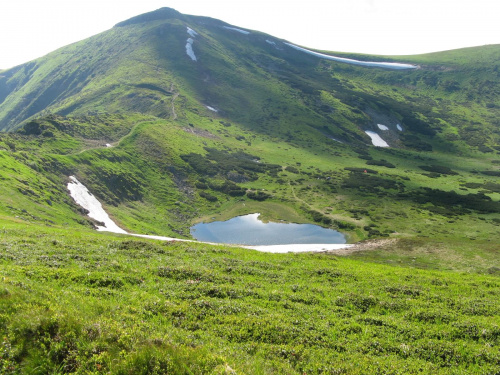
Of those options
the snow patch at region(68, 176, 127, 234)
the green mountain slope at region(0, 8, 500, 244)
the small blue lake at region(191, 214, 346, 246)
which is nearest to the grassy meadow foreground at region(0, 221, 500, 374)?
the green mountain slope at region(0, 8, 500, 244)

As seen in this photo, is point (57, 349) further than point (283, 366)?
No

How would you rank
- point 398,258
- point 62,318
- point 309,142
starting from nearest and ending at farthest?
point 62,318
point 398,258
point 309,142

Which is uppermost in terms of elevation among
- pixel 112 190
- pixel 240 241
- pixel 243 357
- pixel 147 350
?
pixel 147 350

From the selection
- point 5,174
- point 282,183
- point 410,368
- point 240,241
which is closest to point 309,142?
point 282,183

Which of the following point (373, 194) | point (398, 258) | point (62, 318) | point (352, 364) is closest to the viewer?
point (62, 318)

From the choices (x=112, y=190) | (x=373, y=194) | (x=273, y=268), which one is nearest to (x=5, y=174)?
(x=112, y=190)

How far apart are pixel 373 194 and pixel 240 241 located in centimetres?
6449

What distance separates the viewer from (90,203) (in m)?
70.8

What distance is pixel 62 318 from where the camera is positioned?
9797 millimetres

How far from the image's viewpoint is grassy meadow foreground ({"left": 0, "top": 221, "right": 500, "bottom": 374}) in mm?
9086

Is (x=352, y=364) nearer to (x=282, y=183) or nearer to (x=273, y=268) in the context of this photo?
(x=273, y=268)

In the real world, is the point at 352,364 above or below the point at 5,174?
below

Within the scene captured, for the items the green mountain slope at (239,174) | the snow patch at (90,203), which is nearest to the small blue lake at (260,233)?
the green mountain slope at (239,174)

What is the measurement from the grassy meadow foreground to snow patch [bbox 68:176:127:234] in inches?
1582
